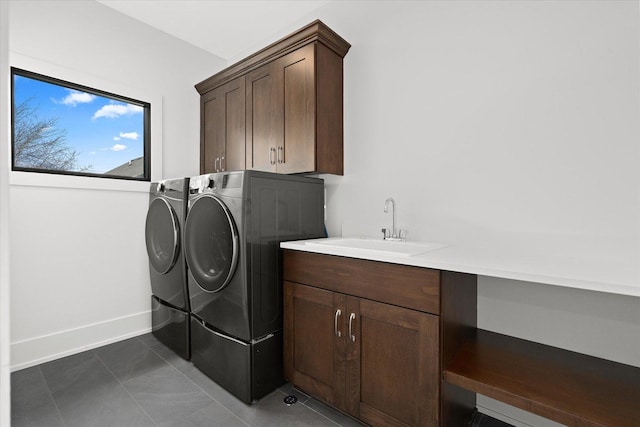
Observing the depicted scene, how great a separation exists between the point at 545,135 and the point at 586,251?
23.1 inches

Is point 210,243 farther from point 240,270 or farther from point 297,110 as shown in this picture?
point 297,110

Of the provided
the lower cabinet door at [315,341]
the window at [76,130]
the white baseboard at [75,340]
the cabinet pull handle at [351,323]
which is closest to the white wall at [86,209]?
the white baseboard at [75,340]

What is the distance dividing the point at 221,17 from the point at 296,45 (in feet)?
3.49

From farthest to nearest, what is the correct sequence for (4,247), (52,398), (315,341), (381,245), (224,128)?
(224,128) → (381,245) → (52,398) → (315,341) → (4,247)

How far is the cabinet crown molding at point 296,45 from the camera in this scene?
6.75 feet

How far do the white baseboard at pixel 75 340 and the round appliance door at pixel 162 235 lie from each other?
613mm

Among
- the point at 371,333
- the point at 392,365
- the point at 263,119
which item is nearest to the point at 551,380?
the point at 392,365

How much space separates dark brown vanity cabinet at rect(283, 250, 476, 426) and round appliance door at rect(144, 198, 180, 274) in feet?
3.39

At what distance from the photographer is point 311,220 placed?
2236 mm

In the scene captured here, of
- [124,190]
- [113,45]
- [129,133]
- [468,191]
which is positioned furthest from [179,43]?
[468,191]

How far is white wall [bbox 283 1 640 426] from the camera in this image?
4.39ft

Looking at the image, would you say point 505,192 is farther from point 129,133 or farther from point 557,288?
point 129,133

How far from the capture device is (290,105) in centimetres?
222

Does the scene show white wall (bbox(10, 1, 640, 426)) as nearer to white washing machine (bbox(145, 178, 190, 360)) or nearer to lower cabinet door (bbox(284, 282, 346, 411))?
white washing machine (bbox(145, 178, 190, 360))
